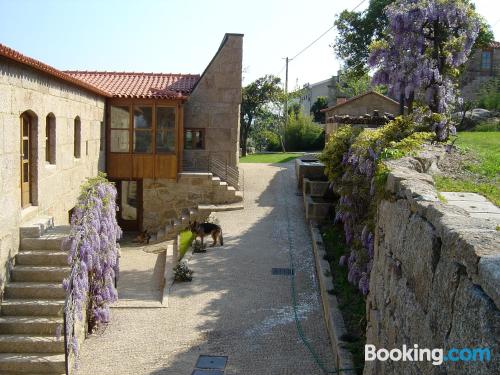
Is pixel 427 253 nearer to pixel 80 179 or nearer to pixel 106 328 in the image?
pixel 106 328

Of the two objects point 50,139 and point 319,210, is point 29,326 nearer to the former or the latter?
point 50,139

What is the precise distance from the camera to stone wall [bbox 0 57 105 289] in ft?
29.9

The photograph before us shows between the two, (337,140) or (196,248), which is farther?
(196,248)

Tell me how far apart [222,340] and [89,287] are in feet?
8.44

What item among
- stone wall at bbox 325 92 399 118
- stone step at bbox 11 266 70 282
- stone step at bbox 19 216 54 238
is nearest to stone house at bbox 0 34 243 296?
stone step at bbox 19 216 54 238

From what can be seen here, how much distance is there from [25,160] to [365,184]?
6449 mm

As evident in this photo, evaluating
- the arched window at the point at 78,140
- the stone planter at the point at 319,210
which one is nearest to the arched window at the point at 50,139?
the arched window at the point at 78,140

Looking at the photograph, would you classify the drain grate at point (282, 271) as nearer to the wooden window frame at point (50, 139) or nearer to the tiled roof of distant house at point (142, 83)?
the wooden window frame at point (50, 139)

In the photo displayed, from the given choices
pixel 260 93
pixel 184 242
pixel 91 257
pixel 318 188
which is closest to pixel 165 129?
pixel 184 242

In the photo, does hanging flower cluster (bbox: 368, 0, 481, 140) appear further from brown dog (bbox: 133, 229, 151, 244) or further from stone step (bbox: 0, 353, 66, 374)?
stone step (bbox: 0, 353, 66, 374)

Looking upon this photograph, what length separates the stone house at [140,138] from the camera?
1214 cm

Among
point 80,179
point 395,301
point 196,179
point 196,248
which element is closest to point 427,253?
point 395,301

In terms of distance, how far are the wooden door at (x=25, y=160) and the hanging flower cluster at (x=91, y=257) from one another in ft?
3.82

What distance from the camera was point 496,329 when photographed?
235 centimetres
